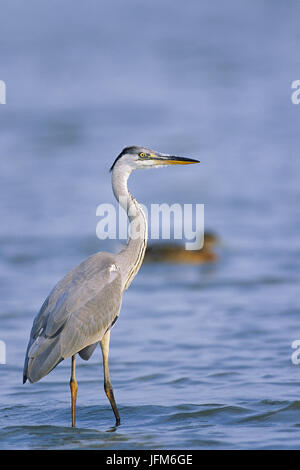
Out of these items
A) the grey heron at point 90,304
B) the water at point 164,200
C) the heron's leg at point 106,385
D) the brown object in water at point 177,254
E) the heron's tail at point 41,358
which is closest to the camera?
the heron's tail at point 41,358

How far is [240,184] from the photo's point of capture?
1861 cm

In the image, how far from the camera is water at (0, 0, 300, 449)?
24.5ft

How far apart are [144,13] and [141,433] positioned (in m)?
32.7

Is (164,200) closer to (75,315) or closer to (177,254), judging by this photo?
(177,254)

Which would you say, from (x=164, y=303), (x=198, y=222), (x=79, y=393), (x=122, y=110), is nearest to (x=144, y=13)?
(x=122, y=110)

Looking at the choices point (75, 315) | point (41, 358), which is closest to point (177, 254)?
point (75, 315)

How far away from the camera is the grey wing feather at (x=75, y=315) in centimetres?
696

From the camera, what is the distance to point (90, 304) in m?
7.21

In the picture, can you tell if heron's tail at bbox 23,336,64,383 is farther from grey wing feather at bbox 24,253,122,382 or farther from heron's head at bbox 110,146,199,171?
heron's head at bbox 110,146,199,171

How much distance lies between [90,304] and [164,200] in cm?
1046

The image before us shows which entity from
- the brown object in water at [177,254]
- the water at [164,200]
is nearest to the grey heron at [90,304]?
the water at [164,200]

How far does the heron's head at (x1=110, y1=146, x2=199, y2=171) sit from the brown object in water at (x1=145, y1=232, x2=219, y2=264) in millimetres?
5738

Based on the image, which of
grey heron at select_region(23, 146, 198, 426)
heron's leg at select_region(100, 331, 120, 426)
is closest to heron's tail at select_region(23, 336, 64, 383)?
grey heron at select_region(23, 146, 198, 426)

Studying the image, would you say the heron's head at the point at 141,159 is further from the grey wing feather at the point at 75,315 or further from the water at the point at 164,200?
the water at the point at 164,200
